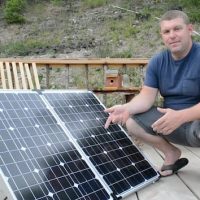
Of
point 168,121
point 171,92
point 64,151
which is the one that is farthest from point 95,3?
point 64,151

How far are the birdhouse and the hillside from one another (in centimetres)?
1098

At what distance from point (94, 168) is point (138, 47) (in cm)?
1467

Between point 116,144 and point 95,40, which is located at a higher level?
point 116,144

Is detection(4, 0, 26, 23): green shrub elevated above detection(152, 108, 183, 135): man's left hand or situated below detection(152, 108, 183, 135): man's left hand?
below

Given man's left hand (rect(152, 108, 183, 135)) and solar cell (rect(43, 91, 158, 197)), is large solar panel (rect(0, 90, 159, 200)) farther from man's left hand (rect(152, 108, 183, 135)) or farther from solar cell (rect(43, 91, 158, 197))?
man's left hand (rect(152, 108, 183, 135))

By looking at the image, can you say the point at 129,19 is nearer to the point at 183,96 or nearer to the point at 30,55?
the point at 30,55

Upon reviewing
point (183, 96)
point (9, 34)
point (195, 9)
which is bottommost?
point (9, 34)

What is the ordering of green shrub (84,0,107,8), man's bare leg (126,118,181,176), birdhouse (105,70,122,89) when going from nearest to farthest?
man's bare leg (126,118,181,176)
birdhouse (105,70,122,89)
green shrub (84,0,107,8)

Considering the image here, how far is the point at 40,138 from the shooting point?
2146mm

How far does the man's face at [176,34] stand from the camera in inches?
103

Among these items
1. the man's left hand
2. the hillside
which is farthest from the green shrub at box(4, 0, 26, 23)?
the man's left hand

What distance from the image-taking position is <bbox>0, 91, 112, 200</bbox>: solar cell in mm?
1845

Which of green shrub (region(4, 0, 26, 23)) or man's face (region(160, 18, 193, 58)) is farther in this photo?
green shrub (region(4, 0, 26, 23))

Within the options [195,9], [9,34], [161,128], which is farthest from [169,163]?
[9,34]
